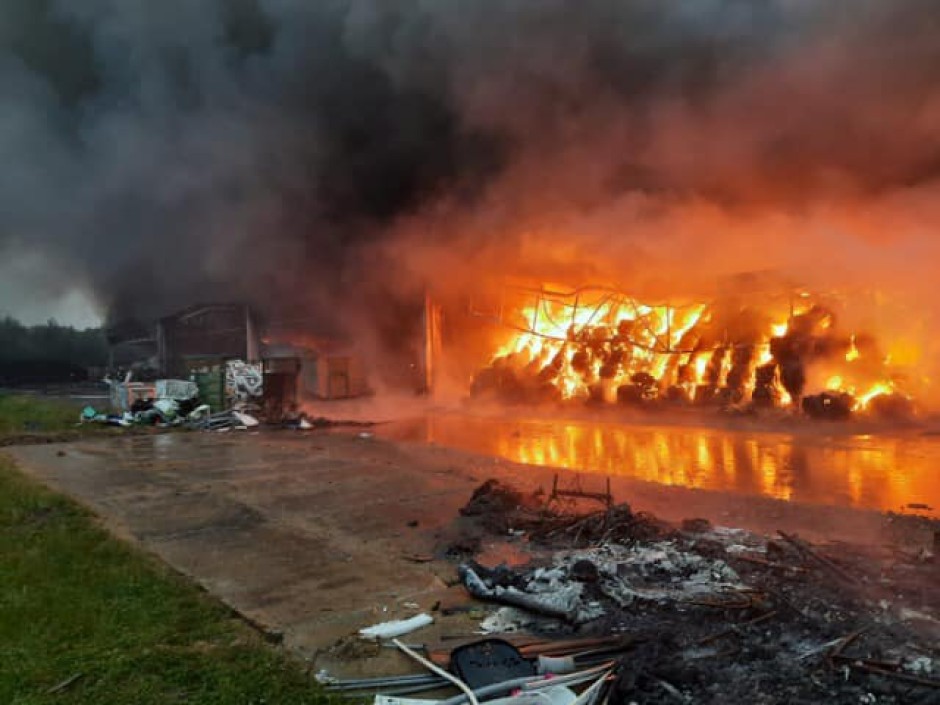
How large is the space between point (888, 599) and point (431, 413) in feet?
34.8

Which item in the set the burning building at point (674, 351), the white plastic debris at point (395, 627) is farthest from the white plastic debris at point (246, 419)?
the white plastic debris at point (395, 627)

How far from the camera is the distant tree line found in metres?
27.3

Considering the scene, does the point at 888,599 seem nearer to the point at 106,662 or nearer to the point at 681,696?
the point at 681,696

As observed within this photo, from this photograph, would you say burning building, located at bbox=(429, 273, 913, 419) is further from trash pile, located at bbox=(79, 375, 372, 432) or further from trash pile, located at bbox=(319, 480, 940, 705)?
trash pile, located at bbox=(319, 480, 940, 705)

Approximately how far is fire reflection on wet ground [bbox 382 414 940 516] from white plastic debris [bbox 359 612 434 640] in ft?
11.1

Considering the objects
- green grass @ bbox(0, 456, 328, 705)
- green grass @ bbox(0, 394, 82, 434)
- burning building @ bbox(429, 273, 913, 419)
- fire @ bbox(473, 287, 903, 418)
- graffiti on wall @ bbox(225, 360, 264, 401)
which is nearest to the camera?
green grass @ bbox(0, 456, 328, 705)

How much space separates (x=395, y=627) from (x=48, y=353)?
104ft

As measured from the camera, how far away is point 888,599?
2727 mm

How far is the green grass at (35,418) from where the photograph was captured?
11217 millimetres

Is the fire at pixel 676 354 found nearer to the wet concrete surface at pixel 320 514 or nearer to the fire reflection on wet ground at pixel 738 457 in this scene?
the fire reflection on wet ground at pixel 738 457

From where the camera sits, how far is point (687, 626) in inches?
101

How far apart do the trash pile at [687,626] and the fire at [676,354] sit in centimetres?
640

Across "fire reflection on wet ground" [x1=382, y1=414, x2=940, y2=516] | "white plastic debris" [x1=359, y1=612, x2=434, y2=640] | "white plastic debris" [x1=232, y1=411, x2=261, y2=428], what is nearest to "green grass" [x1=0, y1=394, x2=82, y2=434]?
"white plastic debris" [x1=232, y1=411, x2=261, y2=428]

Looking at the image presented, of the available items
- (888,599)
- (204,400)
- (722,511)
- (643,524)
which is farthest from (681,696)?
(204,400)
